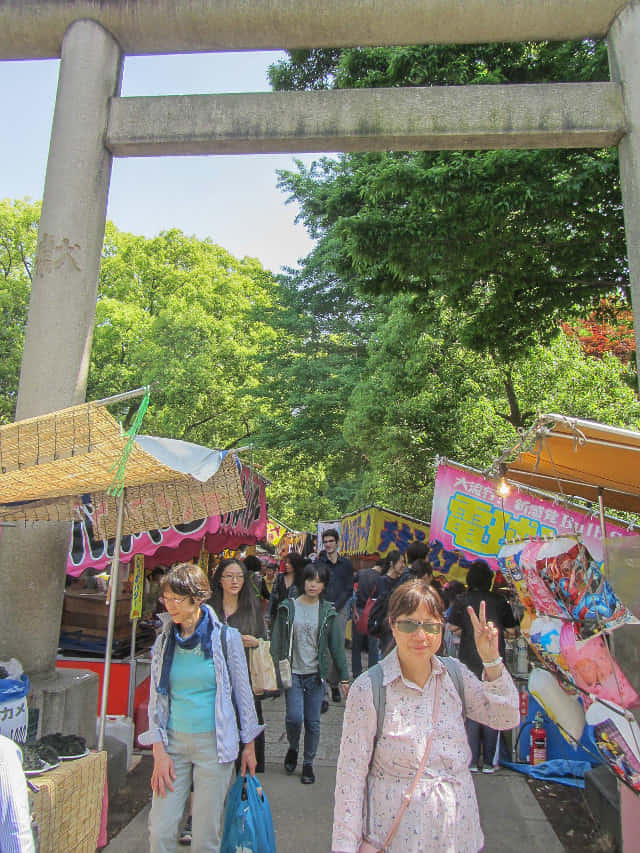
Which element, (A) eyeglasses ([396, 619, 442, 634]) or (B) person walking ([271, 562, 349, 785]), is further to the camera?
(B) person walking ([271, 562, 349, 785])

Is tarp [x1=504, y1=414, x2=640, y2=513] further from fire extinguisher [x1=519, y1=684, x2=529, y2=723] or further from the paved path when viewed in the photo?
the paved path

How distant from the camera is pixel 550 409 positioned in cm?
1149

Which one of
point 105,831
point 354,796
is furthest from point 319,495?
point 354,796

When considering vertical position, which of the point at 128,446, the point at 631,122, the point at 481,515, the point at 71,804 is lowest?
the point at 71,804

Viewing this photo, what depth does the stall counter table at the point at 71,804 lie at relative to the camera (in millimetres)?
3096

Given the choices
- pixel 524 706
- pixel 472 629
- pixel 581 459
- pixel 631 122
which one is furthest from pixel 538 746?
pixel 631 122

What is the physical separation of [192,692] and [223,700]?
0.55 ft

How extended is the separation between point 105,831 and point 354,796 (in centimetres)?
272

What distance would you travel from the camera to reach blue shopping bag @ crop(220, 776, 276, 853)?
331cm

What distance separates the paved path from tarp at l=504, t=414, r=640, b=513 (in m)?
2.42

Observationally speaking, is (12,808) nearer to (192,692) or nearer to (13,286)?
(192,692)

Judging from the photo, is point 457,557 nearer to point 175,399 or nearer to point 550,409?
point 550,409

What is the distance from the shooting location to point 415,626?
2371mm

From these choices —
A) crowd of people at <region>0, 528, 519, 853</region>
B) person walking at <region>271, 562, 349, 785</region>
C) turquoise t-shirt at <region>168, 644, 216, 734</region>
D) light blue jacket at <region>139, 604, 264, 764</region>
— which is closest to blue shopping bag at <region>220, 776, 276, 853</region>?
crowd of people at <region>0, 528, 519, 853</region>
